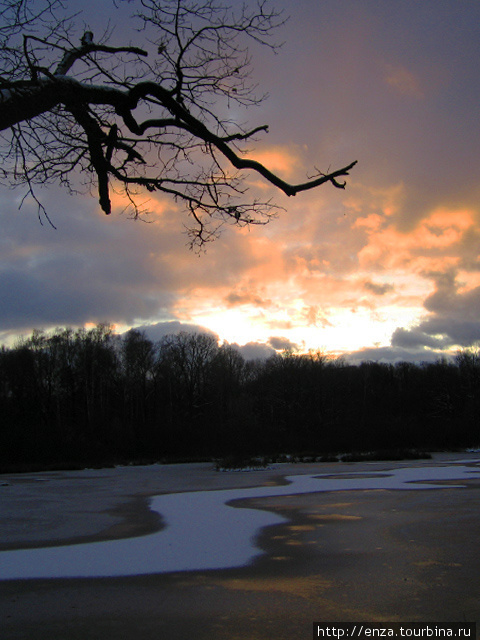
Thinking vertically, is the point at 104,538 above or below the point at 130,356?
below

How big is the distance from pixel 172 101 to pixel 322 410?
61.3 metres

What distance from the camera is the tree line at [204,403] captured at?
143ft

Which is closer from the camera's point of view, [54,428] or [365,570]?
[365,570]

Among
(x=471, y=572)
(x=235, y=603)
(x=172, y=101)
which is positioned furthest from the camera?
(x=471, y=572)

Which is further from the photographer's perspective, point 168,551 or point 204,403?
point 204,403

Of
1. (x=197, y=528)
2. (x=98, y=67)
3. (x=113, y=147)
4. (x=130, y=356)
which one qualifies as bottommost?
(x=197, y=528)

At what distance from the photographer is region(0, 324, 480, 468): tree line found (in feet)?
143

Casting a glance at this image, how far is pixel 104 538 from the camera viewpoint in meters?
7.79

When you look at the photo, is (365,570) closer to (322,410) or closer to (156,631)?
(156,631)

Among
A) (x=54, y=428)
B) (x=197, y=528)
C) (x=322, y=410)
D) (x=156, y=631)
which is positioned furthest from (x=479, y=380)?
(x=156, y=631)

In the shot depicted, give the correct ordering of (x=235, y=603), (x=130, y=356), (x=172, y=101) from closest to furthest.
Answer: (x=172, y=101) → (x=235, y=603) → (x=130, y=356)

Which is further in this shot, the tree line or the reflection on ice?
the tree line

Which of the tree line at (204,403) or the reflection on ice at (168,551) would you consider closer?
the reflection on ice at (168,551)

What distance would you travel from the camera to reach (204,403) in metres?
61.8
